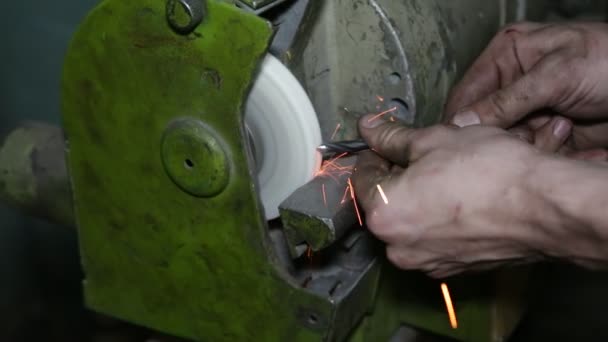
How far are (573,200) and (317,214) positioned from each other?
0.99 feet

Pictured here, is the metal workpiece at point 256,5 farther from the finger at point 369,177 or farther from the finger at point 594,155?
the finger at point 594,155

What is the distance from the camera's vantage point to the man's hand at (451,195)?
0.95 metres

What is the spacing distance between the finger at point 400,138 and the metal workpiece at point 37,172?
0.55 meters

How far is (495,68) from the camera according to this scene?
1305mm

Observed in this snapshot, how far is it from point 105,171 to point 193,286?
21 centimetres

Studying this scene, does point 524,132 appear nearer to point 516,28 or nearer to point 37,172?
point 516,28

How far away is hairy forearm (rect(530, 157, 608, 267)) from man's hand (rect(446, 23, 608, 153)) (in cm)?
24

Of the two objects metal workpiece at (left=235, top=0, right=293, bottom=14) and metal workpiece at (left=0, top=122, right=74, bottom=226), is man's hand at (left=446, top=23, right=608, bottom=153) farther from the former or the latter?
metal workpiece at (left=0, top=122, right=74, bottom=226)

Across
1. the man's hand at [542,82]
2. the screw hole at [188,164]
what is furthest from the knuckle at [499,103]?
the screw hole at [188,164]

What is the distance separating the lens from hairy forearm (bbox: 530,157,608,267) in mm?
913

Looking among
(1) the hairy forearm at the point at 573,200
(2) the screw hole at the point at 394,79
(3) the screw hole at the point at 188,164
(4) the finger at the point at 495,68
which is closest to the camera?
(1) the hairy forearm at the point at 573,200

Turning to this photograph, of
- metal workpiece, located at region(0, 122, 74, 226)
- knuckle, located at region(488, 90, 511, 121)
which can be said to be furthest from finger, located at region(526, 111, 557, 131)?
metal workpiece, located at region(0, 122, 74, 226)

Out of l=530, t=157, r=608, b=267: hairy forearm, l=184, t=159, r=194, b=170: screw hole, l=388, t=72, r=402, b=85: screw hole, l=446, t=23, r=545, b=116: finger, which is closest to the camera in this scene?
A: l=530, t=157, r=608, b=267: hairy forearm

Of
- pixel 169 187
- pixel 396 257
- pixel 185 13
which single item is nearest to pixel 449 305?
pixel 396 257
